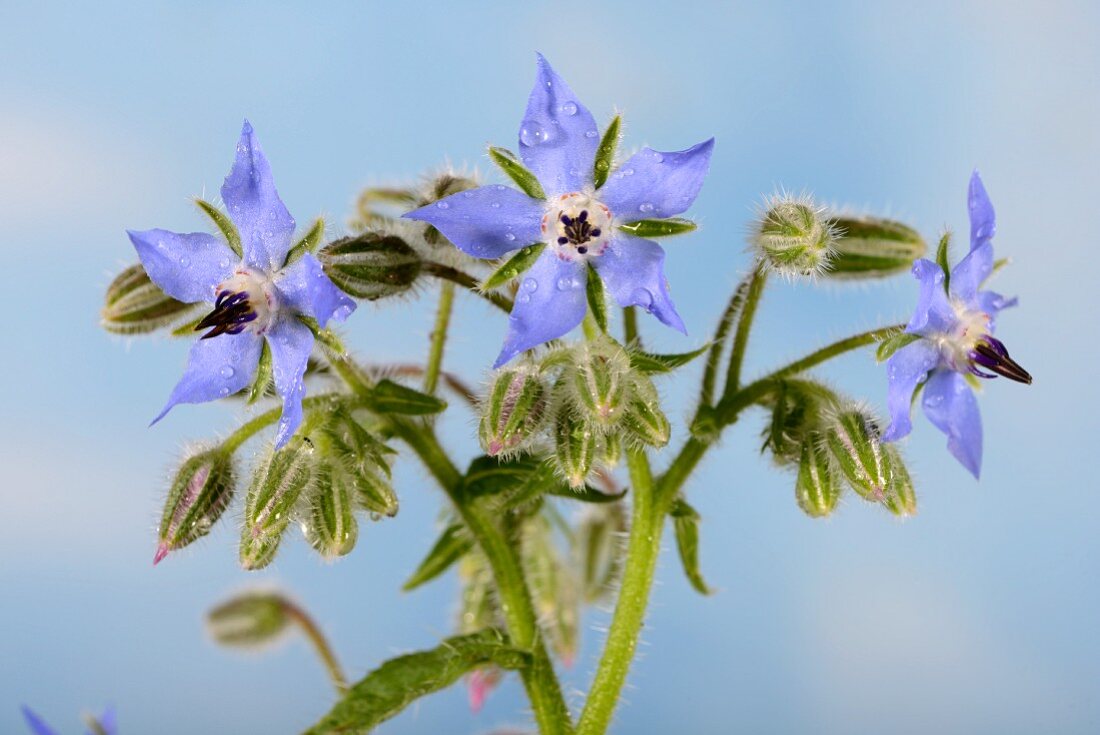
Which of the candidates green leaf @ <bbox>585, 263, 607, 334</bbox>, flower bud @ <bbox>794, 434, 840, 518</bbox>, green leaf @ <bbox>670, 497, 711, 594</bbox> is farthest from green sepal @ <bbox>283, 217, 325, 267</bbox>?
flower bud @ <bbox>794, 434, 840, 518</bbox>

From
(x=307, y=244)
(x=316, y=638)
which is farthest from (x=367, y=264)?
(x=316, y=638)

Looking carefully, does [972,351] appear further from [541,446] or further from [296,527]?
[296,527]

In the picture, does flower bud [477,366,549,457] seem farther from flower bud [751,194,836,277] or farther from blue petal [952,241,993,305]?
blue petal [952,241,993,305]

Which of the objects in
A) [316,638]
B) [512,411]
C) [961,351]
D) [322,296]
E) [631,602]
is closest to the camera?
[322,296]

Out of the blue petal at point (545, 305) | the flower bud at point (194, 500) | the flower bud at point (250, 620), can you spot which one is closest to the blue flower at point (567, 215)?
the blue petal at point (545, 305)

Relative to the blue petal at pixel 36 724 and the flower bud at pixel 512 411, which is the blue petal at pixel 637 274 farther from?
the blue petal at pixel 36 724

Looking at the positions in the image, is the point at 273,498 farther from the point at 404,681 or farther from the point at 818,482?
the point at 818,482
